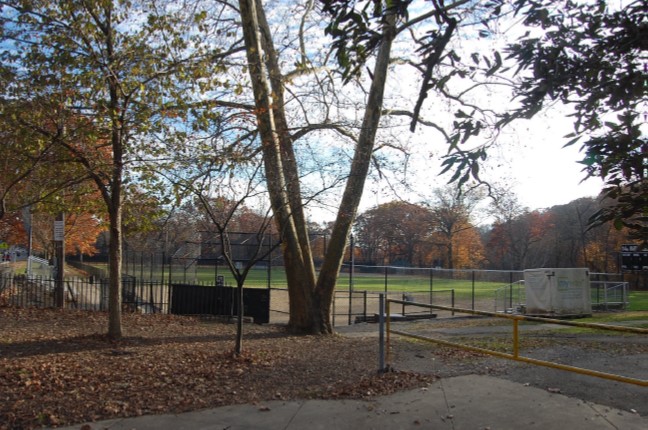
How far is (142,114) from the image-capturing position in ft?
31.3

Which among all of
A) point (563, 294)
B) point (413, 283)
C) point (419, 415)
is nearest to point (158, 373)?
point (419, 415)

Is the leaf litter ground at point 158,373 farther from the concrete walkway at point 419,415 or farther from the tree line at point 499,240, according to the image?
the tree line at point 499,240

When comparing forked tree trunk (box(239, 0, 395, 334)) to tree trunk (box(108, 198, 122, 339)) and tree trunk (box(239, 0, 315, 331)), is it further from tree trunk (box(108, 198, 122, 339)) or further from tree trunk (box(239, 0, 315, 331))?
tree trunk (box(108, 198, 122, 339))

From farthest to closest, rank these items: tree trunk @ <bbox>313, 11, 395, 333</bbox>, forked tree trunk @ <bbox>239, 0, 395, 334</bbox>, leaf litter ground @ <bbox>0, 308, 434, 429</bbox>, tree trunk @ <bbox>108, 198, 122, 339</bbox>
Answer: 1. tree trunk @ <bbox>313, 11, 395, 333</bbox>
2. forked tree trunk @ <bbox>239, 0, 395, 334</bbox>
3. tree trunk @ <bbox>108, 198, 122, 339</bbox>
4. leaf litter ground @ <bbox>0, 308, 434, 429</bbox>

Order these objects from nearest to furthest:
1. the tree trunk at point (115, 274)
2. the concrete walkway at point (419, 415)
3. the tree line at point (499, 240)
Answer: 1. the concrete walkway at point (419, 415)
2. the tree trunk at point (115, 274)
3. the tree line at point (499, 240)

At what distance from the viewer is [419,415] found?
19.3 feet

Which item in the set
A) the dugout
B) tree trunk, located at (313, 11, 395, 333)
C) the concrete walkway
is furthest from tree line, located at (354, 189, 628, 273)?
the concrete walkway

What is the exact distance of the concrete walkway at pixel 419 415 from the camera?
5574mm

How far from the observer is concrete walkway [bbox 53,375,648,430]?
5.57 meters

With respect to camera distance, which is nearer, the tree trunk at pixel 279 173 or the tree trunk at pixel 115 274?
the tree trunk at pixel 115 274

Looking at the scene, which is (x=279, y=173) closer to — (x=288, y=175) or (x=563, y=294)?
(x=288, y=175)

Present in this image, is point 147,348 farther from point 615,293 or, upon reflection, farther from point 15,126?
point 615,293

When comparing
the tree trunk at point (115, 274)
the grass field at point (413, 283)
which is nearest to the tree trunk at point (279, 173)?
the tree trunk at point (115, 274)

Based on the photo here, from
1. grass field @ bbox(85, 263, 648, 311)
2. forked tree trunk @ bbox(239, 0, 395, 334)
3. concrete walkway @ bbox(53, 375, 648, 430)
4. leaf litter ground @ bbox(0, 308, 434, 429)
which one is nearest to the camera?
concrete walkway @ bbox(53, 375, 648, 430)
